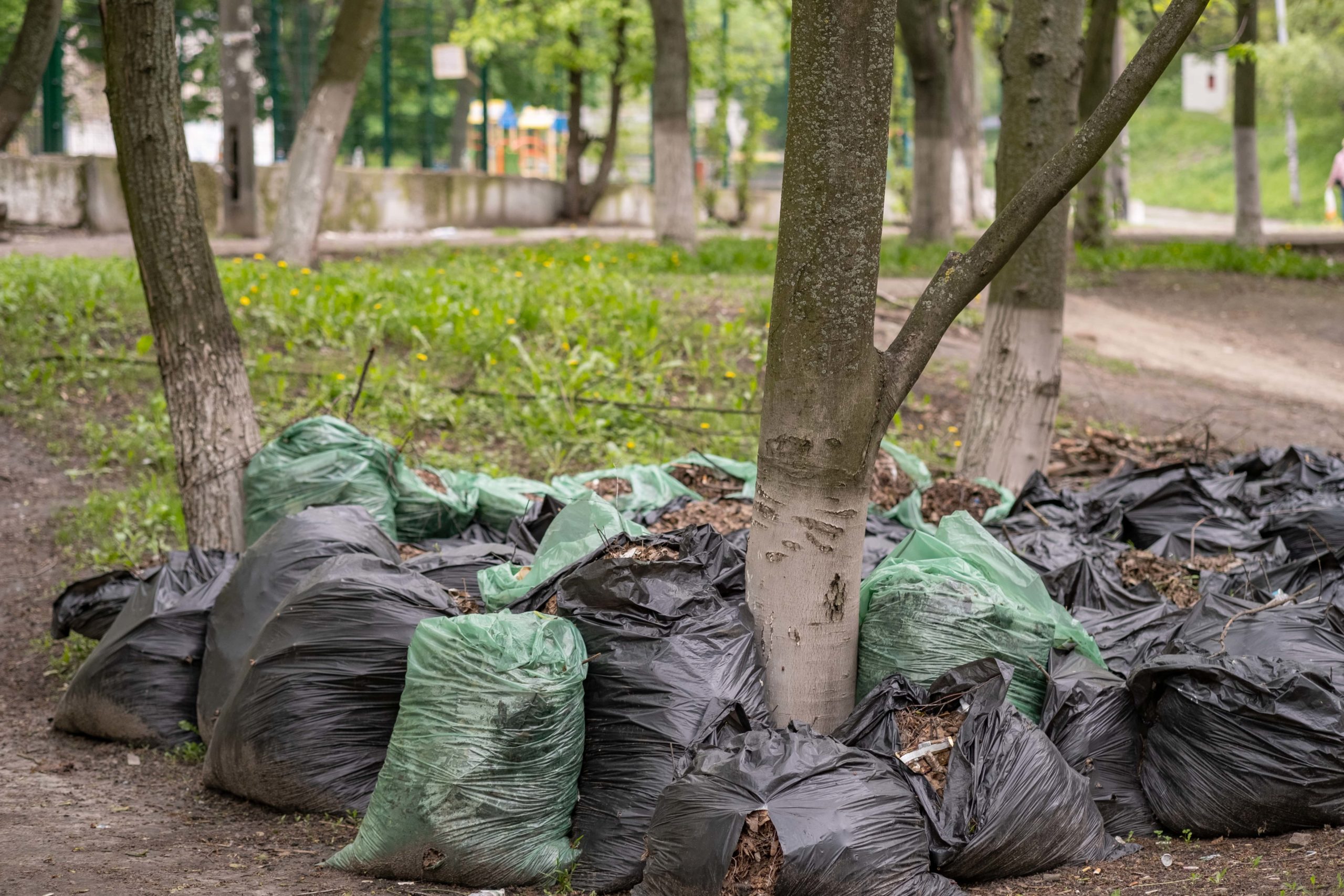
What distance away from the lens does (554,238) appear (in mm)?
13859

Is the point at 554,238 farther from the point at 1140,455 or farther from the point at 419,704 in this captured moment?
the point at 419,704

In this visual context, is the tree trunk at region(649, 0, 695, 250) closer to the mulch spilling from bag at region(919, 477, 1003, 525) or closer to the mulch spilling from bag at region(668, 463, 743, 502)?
the mulch spilling from bag at region(668, 463, 743, 502)

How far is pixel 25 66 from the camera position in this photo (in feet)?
22.0

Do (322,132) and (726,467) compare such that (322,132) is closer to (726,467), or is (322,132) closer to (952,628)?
(726,467)

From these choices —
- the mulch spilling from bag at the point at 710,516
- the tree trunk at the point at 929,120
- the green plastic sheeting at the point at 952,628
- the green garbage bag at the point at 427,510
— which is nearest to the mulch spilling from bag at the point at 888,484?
the mulch spilling from bag at the point at 710,516

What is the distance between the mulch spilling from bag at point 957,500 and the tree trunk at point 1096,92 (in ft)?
25.1

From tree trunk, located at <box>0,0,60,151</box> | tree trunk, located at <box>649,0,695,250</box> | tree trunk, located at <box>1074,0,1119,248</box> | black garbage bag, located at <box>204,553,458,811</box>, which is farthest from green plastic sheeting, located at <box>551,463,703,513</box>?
tree trunk, located at <box>1074,0,1119,248</box>

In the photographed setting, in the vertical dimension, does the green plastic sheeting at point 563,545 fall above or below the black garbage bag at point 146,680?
above

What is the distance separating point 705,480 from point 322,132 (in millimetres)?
5797

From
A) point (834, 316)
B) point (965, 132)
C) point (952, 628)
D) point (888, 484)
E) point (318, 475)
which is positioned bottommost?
point (952, 628)

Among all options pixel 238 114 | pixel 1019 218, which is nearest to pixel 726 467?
pixel 1019 218

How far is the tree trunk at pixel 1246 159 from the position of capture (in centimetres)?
1423

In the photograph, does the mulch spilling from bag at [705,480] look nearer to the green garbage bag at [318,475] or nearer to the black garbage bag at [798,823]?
the green garbage bag at [318,475]

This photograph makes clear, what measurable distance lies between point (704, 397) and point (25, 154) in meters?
10.0
